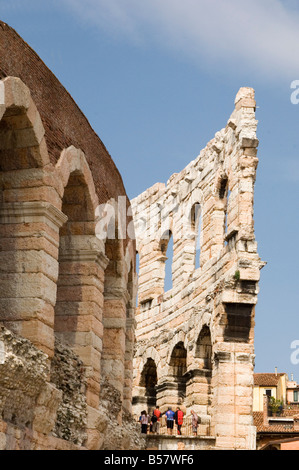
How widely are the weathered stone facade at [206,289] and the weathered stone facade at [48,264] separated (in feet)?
32.4

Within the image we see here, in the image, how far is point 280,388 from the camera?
2504 inches

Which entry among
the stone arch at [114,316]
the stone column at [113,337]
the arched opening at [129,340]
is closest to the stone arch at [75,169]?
the stone arch at [114,316]

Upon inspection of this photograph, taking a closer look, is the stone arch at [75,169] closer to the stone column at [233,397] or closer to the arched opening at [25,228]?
the arched opening at [25,228]

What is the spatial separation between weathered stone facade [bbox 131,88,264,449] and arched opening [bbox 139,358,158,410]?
0.03 metres

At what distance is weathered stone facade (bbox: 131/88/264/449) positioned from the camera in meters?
25.7

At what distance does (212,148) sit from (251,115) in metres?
2.54

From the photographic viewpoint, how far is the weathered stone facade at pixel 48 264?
11.2 meters

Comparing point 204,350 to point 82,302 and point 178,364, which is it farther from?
point 82,302

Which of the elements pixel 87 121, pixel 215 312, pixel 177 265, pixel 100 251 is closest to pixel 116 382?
pixel 100 251

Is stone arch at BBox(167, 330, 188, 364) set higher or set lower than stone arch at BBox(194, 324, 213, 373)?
higher

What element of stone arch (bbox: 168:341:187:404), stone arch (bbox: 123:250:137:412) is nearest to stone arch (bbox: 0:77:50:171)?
stone arch (bbox: 123:250:137:412)

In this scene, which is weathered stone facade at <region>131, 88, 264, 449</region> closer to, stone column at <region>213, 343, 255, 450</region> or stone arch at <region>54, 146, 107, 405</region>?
stone column at <region>213, 343, 255, 450</region>

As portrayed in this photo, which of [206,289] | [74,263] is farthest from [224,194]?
[74,263]
